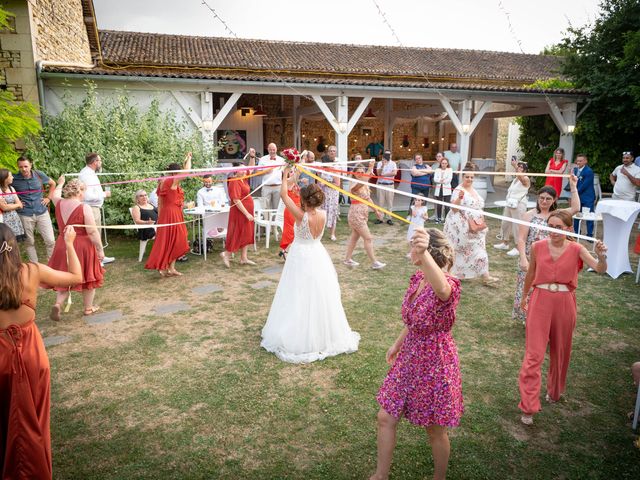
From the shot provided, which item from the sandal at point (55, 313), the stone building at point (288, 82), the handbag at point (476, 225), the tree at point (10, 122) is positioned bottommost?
the sandal at point (55, 313)

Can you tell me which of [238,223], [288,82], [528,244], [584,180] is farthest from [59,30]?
[584,180]

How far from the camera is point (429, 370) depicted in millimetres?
2629

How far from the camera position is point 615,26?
45.0 feet

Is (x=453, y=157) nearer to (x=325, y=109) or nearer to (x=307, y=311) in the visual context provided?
(x=325, y=109)

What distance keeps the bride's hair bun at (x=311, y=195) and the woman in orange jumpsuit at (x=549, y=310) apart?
6.66ft

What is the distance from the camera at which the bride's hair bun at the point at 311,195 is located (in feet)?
14.9

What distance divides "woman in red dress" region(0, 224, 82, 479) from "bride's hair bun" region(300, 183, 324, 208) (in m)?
2.55

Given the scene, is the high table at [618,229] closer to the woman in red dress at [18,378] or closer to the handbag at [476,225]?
the handbag at [476,225]

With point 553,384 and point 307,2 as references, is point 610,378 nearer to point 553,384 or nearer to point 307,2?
point 553,384

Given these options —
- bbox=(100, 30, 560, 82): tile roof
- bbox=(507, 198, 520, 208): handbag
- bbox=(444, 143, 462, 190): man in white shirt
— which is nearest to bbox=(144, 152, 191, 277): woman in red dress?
bbox=(507, 198, 520, 208): handbag

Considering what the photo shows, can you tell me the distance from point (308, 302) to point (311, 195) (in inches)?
42.5

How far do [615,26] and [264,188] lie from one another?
39.2 feet

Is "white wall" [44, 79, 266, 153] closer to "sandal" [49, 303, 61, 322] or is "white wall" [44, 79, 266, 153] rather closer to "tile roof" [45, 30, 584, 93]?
"tile roof" [45, 30, 584, 93]

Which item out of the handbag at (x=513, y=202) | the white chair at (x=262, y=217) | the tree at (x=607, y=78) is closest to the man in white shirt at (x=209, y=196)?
the white chair at (x=262, y=217)
